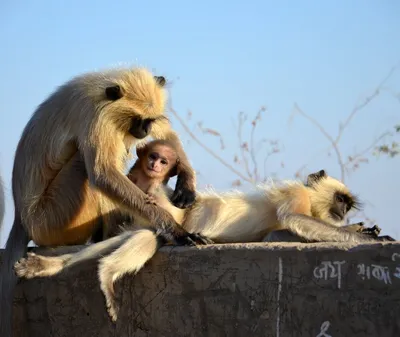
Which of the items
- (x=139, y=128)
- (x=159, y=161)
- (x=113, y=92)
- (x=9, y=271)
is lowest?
(x=9, y=271)

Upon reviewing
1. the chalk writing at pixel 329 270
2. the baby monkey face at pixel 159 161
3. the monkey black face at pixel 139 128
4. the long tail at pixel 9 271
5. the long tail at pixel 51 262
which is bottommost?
the long tail at pixel 9 271

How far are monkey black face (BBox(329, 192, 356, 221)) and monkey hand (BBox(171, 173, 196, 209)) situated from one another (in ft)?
2.90


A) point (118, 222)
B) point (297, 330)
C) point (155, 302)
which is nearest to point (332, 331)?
point (297, 330)

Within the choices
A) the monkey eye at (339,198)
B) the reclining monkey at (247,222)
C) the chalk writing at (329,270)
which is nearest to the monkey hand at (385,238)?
the reclining monkey at (247,222)

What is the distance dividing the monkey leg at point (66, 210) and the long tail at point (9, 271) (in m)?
0.08

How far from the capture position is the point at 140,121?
4531 mm

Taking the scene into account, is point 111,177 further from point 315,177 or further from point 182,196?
point 315,177

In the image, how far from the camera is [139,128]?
4.52 m

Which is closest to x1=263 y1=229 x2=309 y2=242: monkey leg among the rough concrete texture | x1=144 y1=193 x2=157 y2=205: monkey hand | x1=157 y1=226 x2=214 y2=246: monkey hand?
x1=157 y1=226 x2=214 y2=246: monkey hand

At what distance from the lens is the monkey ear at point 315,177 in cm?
482

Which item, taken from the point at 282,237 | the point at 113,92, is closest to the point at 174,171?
the point at 113,92

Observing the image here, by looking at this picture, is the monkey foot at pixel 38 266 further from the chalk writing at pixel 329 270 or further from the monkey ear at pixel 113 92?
the chalk writing at pixel 329 270

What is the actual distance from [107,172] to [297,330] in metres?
1.51

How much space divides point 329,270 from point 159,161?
1672 mm
